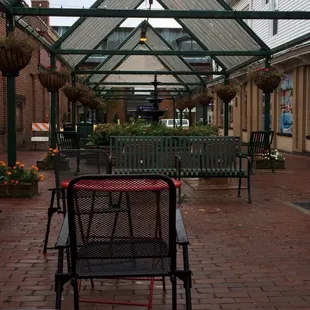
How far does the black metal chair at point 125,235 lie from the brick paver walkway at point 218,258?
2.54ft

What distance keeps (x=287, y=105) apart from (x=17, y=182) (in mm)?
15788

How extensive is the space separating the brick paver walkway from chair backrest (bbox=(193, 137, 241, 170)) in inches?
22.7

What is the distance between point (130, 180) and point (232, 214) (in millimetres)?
4494

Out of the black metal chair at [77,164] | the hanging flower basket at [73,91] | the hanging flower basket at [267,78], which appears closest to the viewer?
the black metal chair at [77,164]

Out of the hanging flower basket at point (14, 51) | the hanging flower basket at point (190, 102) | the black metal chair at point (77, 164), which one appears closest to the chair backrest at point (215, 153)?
the black metal chair at point (77, 164)

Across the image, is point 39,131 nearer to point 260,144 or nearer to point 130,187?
point 260,144

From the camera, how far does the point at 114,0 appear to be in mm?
14508

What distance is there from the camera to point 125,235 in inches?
132

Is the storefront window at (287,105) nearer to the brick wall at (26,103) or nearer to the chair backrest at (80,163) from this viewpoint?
the brick wall at (26,103)

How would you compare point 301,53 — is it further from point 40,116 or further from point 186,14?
point 40,116

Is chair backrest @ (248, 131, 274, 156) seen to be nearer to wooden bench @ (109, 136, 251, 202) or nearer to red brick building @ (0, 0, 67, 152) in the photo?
wooden bench @ (109, 136, 251, 202)

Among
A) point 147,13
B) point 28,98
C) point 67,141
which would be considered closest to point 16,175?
point 147,13

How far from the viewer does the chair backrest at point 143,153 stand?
877 centimetres

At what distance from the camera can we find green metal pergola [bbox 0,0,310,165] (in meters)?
9.16
